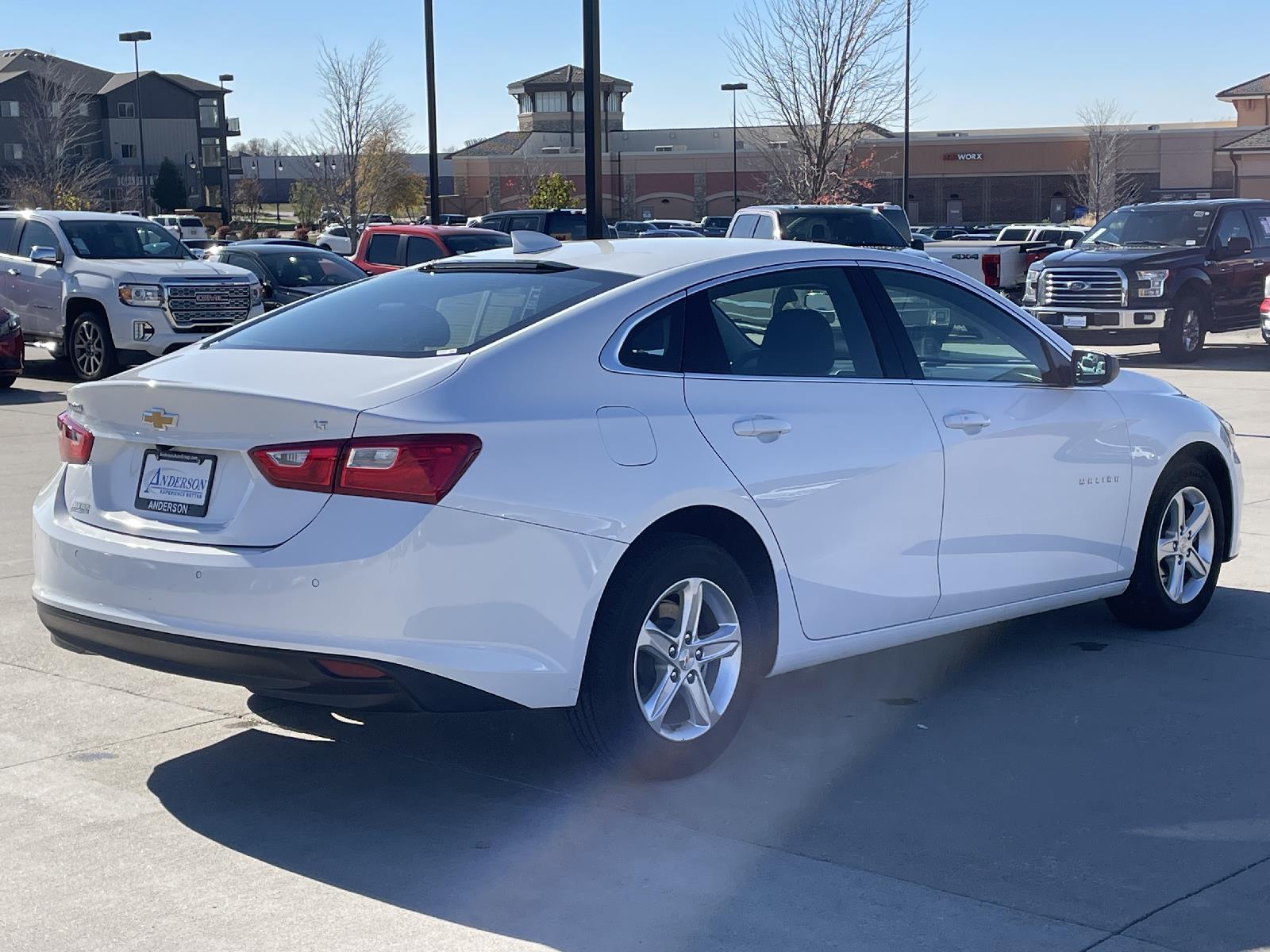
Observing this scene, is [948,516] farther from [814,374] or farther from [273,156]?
[273,156]

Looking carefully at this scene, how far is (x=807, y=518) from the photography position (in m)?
5.13

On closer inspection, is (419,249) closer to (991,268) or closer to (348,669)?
(991,268)

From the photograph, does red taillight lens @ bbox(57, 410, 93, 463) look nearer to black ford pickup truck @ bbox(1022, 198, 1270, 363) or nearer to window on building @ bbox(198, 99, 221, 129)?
black ford pickup truck @ bbox(1022, 198, 1270, 363)

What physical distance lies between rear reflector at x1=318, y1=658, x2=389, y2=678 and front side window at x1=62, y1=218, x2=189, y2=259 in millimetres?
15426

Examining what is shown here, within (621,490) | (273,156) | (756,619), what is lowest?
(756,619)

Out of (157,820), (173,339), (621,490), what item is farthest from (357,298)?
(173,339)

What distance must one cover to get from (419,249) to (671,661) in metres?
17.0

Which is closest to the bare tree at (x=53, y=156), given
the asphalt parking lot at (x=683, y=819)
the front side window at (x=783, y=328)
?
the asphalt parking lot at (x=683, y=819)

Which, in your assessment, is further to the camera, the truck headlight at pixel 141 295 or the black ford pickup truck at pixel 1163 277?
the black ford pickup truck at pixel 1163 277

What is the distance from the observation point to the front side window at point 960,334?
5836 mm

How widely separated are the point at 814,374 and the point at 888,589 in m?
0.77

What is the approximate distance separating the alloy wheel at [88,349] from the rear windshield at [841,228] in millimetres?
8750

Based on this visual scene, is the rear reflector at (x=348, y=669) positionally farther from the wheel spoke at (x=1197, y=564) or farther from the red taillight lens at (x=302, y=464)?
the wheel spoke at (x=1197, y=564)

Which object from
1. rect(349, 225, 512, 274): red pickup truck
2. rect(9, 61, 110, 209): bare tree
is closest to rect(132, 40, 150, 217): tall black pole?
rect(9, 61, 110, 209): bare tree
